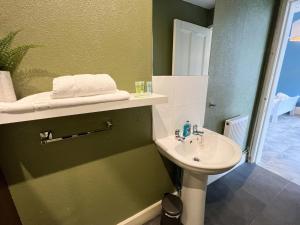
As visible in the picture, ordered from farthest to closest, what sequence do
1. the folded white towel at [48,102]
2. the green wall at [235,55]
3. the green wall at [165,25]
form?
the green wall at [235,55], the green wall at [165,25], the folded white towel at [48,102]

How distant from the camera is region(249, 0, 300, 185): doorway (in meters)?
1.73

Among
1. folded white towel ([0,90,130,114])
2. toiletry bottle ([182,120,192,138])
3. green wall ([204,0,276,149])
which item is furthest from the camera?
green wall ([204,0,276,149])

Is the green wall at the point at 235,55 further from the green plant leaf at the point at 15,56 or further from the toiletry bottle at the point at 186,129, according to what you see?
the green plant leaf at the point at 15,56

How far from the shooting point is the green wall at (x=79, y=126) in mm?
733

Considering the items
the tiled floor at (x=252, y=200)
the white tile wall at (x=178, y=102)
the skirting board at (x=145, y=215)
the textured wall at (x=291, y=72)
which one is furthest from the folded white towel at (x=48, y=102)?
the textured wall at (x=291, y=72)

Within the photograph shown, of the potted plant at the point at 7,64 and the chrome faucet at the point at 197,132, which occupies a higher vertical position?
the potted plant at the point at 7,64

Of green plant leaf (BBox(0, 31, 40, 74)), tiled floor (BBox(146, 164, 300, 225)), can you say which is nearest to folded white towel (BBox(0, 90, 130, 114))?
green plant leaf (BBox(0, 31, 40, 74))

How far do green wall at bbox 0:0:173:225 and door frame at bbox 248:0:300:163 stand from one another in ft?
5.28

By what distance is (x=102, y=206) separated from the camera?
3.76 ft

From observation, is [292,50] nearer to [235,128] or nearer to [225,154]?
[235,128]

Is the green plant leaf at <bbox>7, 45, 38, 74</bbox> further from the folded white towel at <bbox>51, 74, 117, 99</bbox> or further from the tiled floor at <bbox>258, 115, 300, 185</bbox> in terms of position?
the tiled floor at <bbox>258, 115, 300, 185</bbox>

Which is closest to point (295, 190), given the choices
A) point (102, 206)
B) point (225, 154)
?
point (225, 154)

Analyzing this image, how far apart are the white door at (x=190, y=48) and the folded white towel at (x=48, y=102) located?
0.62 metres

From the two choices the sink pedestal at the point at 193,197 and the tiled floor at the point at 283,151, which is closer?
the sink pedestal at the point at 193,197
